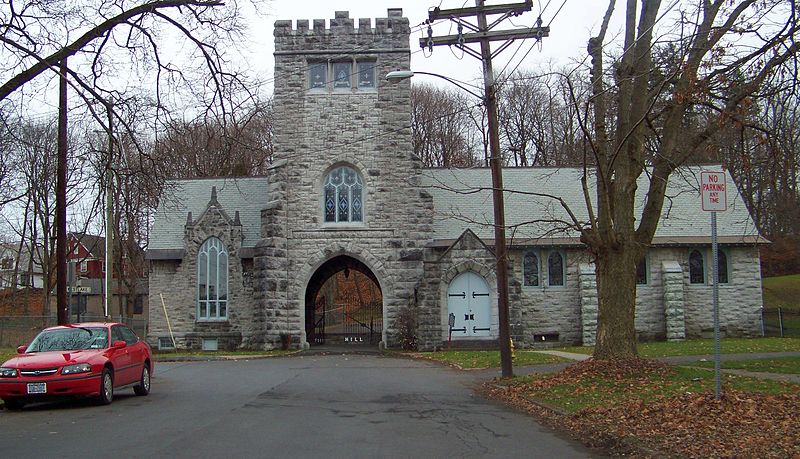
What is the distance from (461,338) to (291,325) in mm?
6772

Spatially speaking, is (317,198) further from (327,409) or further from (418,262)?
(327,409)

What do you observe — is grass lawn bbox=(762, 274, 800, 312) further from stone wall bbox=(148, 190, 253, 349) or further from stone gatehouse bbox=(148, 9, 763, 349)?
stone wall bbox=(148, 190, 253, 349)

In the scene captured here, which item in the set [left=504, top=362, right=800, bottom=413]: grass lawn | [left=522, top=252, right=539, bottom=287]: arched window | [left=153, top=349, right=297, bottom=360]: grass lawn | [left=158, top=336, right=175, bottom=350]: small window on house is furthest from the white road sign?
[left=158, top=336, right=175, bottom=350]: small window on house

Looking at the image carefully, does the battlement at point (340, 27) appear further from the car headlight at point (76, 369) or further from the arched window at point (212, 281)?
the car headlight at point (76, 369)

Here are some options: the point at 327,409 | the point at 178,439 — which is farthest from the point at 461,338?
the point at 178,439

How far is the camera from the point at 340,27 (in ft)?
106

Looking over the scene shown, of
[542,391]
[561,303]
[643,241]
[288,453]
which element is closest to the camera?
[288,453]

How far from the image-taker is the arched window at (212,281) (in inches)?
1326

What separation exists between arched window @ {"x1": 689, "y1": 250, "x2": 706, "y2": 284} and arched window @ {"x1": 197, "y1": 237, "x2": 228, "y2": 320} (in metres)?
19.6

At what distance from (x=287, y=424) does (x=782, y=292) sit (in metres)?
38.1

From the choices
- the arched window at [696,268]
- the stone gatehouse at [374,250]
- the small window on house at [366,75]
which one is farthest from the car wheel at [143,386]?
the arched window at [696,268]

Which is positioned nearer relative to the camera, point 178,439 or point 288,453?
point 288,453

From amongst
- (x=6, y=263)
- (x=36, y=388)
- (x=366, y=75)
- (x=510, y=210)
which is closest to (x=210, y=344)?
(x=366, y=75)

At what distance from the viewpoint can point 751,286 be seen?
3366 centimetres
